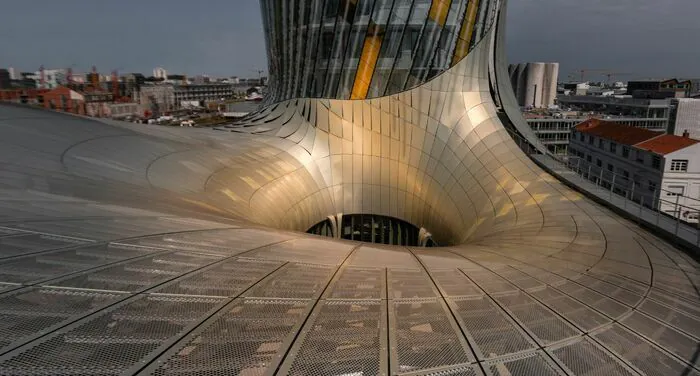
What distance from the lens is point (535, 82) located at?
95750 millimetres

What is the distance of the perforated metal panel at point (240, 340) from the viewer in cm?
324

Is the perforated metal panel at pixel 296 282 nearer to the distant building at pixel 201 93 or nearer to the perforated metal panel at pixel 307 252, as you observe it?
the perforated metal panel at pixel 307 252

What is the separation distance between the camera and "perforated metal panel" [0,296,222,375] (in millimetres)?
2959

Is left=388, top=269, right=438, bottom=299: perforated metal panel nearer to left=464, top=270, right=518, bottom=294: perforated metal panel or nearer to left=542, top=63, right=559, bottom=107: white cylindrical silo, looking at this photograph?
left=464, top=270, right=518, bottom=294: perforated metal panel

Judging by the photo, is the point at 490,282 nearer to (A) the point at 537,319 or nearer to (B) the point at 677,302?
(A) the point at 537,319

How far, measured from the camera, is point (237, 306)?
14.1 ft

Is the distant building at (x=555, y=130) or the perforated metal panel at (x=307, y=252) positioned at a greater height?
the distant building at (x=555, y=130)

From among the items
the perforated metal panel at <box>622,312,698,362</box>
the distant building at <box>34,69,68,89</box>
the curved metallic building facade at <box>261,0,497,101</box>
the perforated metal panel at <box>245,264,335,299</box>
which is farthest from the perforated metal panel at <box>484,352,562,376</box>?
the distant building at <box>34,69,68,89</box>

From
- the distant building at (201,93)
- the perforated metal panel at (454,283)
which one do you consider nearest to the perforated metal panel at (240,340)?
the perforated metal panel at (454,283)

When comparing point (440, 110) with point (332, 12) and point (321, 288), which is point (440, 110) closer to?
point (332, 12)

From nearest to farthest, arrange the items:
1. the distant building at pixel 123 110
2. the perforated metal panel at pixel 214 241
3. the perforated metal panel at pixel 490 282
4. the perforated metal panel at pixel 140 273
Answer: the perforated metal panel at pixel 140 273 → the perforated metal panel at pixel 490 282 → the perforated metal panel at pixel 214 241 → the distant building at pixel 123 110

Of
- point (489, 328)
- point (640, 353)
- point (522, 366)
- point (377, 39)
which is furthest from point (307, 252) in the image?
point (377, 39)

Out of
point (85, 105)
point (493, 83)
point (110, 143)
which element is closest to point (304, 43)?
point (493, 83)

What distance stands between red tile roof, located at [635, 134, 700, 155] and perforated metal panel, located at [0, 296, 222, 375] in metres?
38.7
